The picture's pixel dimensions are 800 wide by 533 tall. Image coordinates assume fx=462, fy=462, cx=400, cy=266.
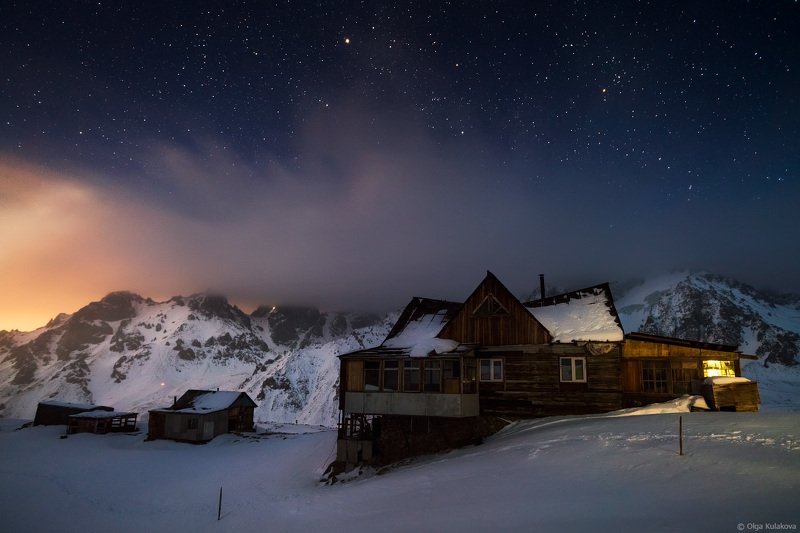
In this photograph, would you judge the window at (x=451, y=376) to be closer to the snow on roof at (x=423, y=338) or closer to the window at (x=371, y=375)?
the snow on roof at (x=423, y=338)

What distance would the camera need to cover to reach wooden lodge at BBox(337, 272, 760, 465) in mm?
26906

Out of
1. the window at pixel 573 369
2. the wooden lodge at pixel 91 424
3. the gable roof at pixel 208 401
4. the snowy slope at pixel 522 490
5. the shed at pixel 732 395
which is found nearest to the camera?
the snowy slope at pixel 522 490

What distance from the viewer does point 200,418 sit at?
53812mm

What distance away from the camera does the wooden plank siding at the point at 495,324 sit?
2830 cm

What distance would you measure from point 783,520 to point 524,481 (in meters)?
6.76

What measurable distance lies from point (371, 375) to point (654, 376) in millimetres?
17205

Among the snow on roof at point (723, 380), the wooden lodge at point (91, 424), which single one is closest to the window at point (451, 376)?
the snow on roof at point (723, 380)

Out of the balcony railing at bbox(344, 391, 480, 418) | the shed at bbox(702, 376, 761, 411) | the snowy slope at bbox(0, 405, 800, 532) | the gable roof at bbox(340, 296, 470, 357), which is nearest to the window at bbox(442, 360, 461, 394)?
the balcony railing at bbox(344, 391, 480, 418)

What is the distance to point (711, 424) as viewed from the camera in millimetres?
17172

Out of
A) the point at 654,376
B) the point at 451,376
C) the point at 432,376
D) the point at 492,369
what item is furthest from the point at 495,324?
the point at 654,376

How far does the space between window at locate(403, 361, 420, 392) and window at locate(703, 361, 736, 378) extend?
17.2 meters

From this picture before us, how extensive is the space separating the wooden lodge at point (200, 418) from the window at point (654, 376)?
154 ft

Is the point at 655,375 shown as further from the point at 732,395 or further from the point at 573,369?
the point at 573,369

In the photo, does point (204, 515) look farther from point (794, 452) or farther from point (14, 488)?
point (794, 452)
